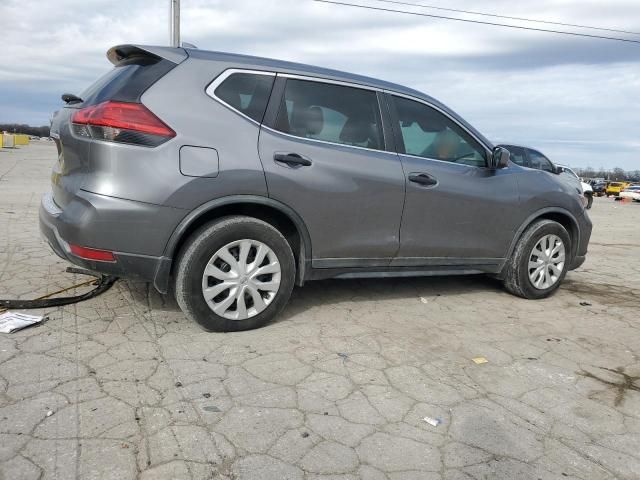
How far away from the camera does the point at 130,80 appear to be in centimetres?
341

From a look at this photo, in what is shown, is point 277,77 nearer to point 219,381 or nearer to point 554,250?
point 219,381

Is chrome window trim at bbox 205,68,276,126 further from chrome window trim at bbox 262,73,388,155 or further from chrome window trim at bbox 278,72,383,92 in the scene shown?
chrome window trim at bbox 278,72,383,92

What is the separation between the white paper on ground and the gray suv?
0.49 metres

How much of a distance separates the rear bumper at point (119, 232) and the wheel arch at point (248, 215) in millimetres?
32

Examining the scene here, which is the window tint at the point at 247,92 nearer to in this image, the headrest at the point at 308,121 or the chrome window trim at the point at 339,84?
the chrome window trim at the point at 339,84

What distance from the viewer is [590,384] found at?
10.5ft

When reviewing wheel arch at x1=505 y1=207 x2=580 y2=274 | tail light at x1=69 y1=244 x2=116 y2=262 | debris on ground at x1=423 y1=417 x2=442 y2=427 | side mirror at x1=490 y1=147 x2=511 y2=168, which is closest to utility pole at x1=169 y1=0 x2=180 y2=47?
side mirror at x1=490 y1=147 x2=511 y2=168

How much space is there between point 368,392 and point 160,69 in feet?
7.67

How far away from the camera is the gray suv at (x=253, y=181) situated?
329cm

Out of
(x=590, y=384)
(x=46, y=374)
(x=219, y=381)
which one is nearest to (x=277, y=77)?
(x=219, y=381)

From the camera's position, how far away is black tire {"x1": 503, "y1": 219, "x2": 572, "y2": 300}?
4898 millimetres

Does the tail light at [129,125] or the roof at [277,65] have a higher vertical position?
the roof at [277,65]

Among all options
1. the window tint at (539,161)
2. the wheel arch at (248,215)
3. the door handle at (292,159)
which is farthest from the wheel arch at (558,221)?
the window tint at (539,161)

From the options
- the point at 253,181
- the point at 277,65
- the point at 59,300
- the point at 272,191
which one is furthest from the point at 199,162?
the point at 59,300
